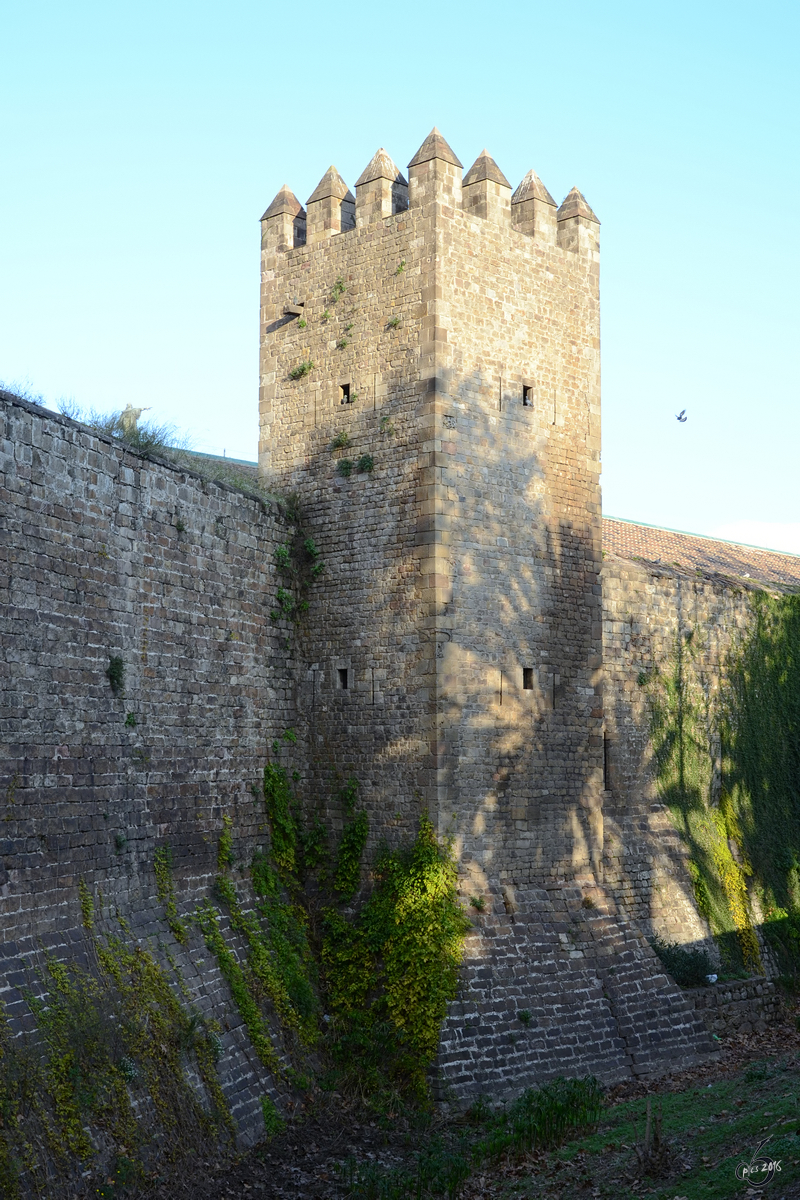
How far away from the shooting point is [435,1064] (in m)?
13.1

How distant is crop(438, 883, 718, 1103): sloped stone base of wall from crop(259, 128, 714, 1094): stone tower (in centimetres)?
4

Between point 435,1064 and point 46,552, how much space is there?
6.53 metres

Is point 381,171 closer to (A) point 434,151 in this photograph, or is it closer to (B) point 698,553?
(A) point 434,151

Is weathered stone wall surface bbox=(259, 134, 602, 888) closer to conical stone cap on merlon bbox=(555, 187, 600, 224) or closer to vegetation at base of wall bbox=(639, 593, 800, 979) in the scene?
conical stone cap on merlon bbox=(555, 187, 600, 224)

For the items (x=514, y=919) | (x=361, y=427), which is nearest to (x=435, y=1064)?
(x=514, y=919)

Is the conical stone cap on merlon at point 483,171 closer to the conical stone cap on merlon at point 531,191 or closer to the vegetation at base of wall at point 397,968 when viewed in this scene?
the conical stone cap on merlon at point 531,191

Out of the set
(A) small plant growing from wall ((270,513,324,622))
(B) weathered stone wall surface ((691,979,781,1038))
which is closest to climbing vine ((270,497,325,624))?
(A) small plant growing from wall ((270,513,324,622))

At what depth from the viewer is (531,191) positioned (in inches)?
639

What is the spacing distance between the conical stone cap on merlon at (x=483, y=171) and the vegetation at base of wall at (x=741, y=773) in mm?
7627

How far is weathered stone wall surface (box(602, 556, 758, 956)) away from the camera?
17.5m

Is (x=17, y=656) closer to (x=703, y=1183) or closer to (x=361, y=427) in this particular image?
(x=361, y=427)

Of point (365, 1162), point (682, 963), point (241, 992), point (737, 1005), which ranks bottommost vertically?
point (365, 1162)

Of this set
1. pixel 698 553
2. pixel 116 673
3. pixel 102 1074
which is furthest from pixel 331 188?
pixel 698 553

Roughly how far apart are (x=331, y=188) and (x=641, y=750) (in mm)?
9059
